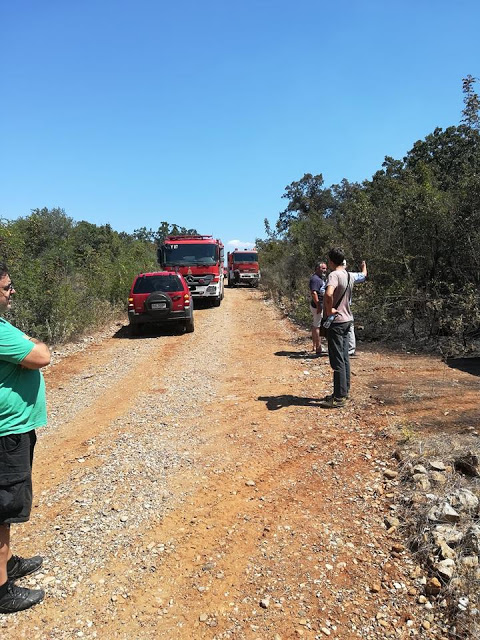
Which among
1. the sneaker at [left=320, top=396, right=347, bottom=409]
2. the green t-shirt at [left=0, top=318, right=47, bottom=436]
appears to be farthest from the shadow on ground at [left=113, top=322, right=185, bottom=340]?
the green t-shirt at [left=0, top=318, right=47, bottom=436]

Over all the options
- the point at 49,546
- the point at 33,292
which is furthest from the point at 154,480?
Answer: the point at 33,292

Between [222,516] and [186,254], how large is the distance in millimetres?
13756

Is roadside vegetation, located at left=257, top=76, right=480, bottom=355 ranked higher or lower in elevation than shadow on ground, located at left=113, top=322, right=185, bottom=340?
higher

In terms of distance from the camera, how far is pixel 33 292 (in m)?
9.60

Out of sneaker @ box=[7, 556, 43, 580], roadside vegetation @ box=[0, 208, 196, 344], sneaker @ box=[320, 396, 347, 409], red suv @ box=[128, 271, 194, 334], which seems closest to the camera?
sneaker @ box=[7, 556, 43, 580]

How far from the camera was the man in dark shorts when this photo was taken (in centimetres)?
232

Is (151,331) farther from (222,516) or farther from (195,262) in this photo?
(222,516)

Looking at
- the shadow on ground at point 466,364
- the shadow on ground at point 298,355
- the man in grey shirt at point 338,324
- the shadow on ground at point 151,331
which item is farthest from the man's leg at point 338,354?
the shadow on ground at point 151,331

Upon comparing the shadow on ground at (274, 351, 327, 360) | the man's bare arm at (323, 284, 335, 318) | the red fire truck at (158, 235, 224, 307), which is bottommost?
the shadow on ground at (274, 351, 327, 360)

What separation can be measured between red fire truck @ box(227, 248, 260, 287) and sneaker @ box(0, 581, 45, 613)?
25224mm

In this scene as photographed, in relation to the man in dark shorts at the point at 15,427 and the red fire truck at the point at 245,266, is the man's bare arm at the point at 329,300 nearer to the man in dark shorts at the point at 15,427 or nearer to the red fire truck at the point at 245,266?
the man in dark shorts at the point at 15,427

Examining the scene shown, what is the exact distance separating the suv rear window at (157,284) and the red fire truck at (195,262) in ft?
13.6

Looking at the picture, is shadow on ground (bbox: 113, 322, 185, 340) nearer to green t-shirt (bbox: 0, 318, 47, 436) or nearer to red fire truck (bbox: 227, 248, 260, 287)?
green t-shirt (bbox: 0, 318, 47, 436)

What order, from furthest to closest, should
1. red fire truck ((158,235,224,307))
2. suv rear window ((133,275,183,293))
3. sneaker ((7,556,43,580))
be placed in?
red fire truck ((158,235,224,307)) → suv rear window ((133,275,183,293)) → sneaker ((7,556,43,580))
